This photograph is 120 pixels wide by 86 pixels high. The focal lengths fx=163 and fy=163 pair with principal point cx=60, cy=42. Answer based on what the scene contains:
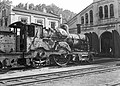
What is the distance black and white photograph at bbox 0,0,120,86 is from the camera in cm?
897

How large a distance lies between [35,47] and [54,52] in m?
2.10

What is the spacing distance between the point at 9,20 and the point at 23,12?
271 cm

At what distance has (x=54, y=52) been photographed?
14211mm

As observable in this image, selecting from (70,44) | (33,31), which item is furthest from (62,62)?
(33,31)

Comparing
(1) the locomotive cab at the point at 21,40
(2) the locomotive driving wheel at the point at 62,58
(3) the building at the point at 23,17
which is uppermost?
(3) the building at the point at 23,17

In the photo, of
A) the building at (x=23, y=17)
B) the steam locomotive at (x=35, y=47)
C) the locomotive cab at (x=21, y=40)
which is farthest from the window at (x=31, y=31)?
the building at (x=23, y=17)

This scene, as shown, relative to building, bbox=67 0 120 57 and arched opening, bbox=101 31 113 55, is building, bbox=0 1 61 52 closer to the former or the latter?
building, bbox=67 0 120 57

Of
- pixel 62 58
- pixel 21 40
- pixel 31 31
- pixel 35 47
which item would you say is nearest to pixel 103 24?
pixel 62 58

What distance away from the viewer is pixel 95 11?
30.0 m

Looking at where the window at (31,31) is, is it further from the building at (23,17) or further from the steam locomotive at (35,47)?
the building at (23,17)

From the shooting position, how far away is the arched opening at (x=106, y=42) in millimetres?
28709

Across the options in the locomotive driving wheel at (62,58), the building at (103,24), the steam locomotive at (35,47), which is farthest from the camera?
the building at (103,24)

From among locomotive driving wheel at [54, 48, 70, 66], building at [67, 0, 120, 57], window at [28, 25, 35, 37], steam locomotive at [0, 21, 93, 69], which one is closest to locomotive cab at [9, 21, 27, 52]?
steam locomotive at [0, 21, 93, 69]

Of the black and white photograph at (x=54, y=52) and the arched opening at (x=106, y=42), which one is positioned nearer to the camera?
the black and white photograph at (x=54, y=52)
